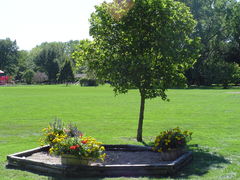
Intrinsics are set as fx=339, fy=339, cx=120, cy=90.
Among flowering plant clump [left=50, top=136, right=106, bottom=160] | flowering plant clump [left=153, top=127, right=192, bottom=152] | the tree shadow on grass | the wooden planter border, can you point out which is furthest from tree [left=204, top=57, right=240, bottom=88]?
flowering plant clump [left=50, top=136, right=106, bottom=160]

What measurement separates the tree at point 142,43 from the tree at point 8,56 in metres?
145

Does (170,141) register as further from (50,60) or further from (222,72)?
(50,60)

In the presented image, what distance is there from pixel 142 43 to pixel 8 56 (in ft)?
498

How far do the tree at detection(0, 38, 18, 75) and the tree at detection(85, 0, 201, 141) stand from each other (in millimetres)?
144558

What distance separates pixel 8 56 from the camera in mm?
153875

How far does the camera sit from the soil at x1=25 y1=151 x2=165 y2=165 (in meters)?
9.36

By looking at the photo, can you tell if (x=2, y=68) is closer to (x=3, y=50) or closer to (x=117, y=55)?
(x=3, y=50)

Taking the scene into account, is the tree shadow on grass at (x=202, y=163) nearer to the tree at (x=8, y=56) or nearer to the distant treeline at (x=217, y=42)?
the distant treeline at (x=217, y=42)

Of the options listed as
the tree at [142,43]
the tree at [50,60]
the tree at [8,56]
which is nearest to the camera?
the tree at [142,43]

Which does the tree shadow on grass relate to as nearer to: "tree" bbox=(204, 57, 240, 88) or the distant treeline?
the distant treeline

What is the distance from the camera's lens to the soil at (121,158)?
9359 millimetres

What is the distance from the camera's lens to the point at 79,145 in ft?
26.5

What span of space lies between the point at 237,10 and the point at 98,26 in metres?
69.3

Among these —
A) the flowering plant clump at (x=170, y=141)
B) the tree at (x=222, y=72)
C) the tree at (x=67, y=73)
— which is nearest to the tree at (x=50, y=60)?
the tree at (x=67, y=73)
